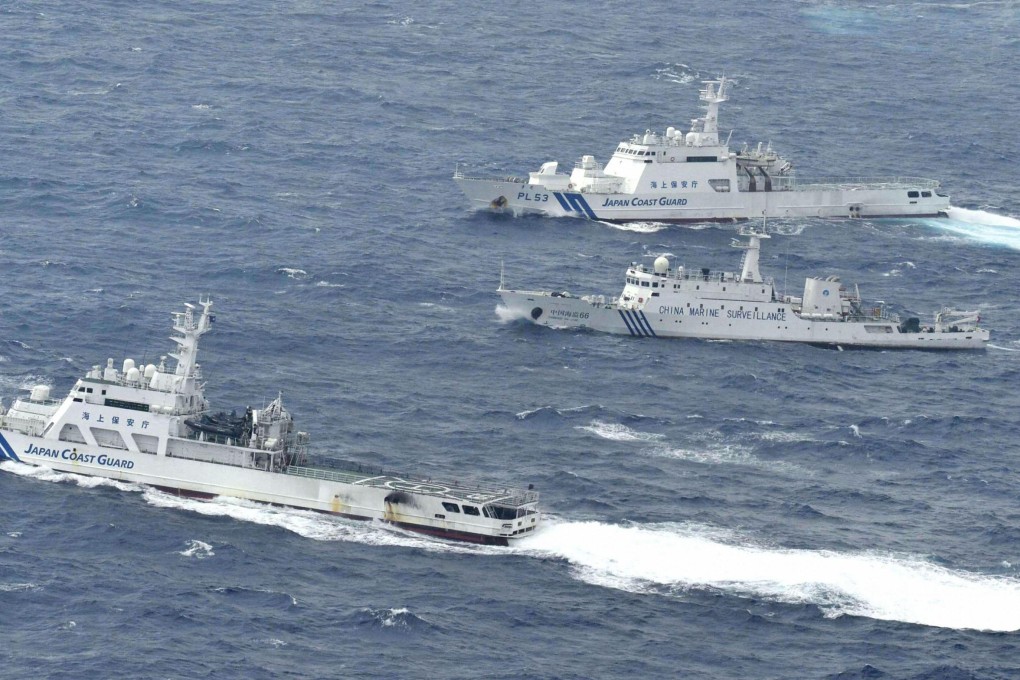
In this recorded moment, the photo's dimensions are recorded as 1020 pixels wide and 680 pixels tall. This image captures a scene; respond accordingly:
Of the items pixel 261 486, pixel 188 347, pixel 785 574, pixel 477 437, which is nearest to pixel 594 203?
pixel 477 437

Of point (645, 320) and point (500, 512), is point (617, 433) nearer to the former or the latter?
point (500, 512)

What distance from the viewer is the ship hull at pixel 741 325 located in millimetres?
166500

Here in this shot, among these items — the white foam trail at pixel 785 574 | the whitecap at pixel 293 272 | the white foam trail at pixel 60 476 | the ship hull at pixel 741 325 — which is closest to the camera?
the white foam trail at pixel 785 574

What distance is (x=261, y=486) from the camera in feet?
424

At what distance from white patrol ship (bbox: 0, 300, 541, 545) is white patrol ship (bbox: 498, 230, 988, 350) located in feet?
131

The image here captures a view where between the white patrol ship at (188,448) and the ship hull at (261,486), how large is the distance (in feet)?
0.20

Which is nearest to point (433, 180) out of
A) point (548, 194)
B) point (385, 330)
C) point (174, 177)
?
point (548, 194)

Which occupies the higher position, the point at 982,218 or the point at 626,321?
the point at 982,218

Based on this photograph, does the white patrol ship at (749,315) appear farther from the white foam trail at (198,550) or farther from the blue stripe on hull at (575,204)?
the white foam trail at (198,550)

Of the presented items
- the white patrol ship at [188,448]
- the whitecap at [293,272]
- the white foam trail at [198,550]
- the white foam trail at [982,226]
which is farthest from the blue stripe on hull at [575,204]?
the white foam trail at [198,550]

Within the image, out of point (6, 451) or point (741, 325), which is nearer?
point (6, 451)

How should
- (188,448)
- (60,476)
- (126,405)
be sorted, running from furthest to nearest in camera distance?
(126,405) → (60,476) → (188,448)

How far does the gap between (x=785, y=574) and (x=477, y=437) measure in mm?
26436

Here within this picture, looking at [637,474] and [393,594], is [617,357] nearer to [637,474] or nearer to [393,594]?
[637,474]
